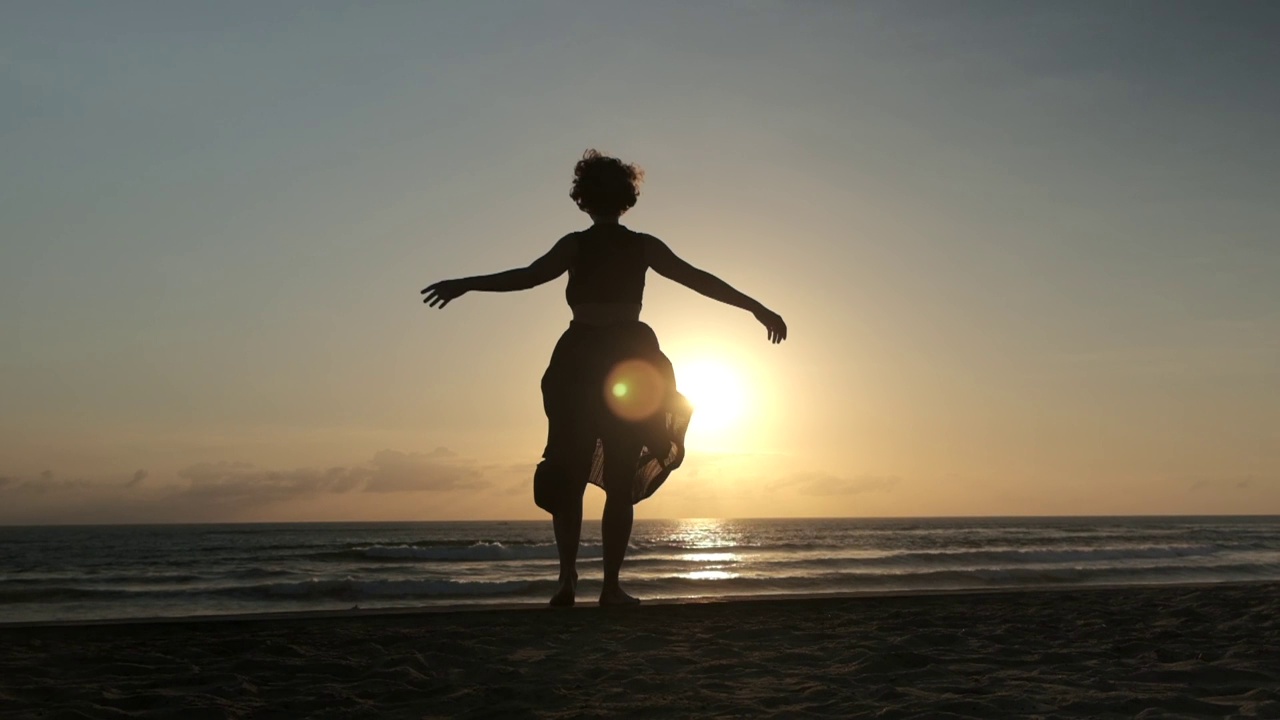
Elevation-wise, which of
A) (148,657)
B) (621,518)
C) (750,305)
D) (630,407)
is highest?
(750,305)

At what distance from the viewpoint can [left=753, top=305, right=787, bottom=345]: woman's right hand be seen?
5.20 meters

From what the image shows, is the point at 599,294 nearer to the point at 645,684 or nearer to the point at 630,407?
the point at 630,407

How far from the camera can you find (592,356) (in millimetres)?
5156

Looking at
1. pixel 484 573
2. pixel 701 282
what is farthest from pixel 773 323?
pixel 484 573

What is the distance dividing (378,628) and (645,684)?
1.73 metres

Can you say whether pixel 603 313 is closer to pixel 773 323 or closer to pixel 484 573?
pixel 773 323

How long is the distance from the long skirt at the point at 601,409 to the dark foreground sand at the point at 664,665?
2.29 ft

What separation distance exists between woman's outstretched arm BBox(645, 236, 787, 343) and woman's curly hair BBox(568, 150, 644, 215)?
247mm

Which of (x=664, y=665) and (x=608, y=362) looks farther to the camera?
(x=608, y=362)

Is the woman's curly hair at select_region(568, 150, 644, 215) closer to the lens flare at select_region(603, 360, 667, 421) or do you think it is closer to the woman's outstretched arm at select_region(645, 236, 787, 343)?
the woman's outstretched arm at select_region(645, 236, 787, 343)

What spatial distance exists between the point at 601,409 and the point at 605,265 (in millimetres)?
742

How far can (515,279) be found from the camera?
16.3ft

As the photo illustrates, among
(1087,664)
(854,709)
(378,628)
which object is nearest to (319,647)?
(378,628)

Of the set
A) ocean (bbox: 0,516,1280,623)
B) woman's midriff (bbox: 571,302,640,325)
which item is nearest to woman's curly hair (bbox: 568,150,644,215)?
woman's midriff (bbox: 571,302,640,325)
